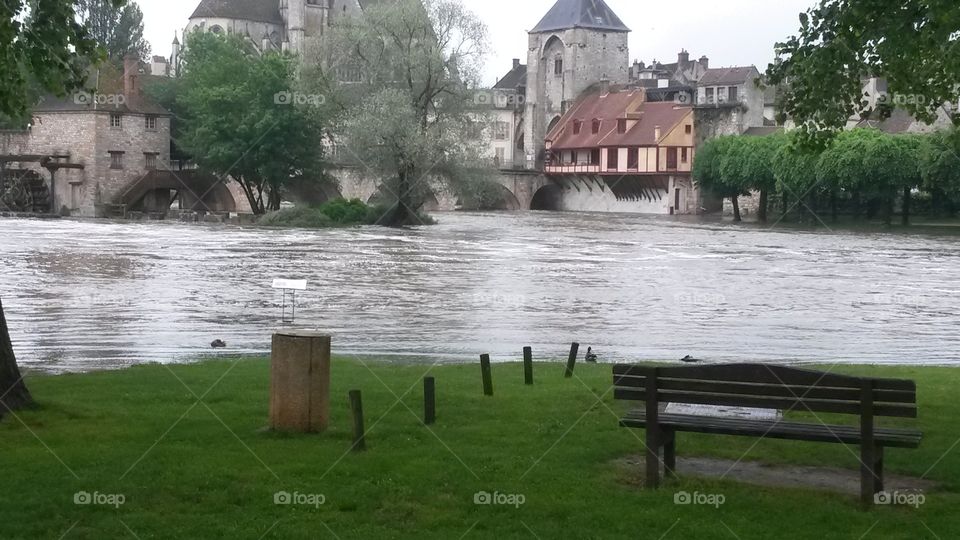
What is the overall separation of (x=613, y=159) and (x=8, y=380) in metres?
90.7

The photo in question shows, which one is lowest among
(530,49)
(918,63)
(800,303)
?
(800,303)

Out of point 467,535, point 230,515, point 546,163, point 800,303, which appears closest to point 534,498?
point 467,535

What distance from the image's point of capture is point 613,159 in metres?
99.9

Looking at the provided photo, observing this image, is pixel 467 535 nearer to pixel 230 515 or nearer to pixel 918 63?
pixel 230 515

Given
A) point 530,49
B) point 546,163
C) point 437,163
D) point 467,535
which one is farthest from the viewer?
point 530,49

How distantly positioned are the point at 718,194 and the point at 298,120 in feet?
101

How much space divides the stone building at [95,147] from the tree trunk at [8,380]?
226 ft

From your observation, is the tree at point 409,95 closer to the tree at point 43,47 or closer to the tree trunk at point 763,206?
the tree trunk at point 763,206

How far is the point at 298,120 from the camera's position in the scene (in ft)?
234

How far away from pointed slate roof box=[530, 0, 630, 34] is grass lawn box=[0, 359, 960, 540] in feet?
340

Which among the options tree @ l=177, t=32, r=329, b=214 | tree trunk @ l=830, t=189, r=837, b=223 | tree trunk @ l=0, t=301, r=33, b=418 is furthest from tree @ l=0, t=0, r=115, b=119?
tree trunk @ l=830, t=189, r=837, b=223

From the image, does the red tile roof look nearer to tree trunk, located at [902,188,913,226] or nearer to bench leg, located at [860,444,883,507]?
tree trunk, located at [902,188,913,226]

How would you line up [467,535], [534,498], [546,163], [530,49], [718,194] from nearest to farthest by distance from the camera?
1. [467,535]
2. [534,498]
3. [718,194]
4. [546,163]
5. [530,49]

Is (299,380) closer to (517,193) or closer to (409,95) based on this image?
(409,95)
